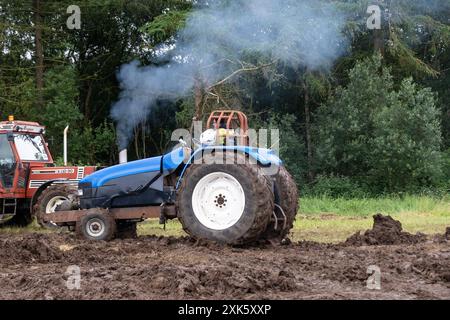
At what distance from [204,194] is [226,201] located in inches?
13.2

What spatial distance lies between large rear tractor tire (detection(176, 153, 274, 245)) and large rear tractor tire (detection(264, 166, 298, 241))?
399mm

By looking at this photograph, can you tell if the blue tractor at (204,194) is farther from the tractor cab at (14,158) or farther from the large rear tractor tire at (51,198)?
the tractor cab at (14,158)

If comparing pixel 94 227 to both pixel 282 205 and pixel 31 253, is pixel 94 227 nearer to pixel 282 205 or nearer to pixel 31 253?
pixel 31 253

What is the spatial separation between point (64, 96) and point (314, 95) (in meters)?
8.28

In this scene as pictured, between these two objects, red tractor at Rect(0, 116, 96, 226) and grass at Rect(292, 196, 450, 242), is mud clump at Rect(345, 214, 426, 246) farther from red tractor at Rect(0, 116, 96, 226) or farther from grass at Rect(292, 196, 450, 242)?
red tractor at Rect(0, 116, 96, 226)

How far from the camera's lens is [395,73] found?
82.1 ft

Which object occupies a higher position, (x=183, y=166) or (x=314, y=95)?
(x=314, y=95)

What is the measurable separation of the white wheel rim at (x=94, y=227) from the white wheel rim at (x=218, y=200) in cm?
184

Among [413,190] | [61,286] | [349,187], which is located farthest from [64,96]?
[61,286]

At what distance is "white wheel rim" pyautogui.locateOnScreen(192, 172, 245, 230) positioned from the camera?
9.80 metres

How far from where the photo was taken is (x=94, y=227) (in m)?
11.1

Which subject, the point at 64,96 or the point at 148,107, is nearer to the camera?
the point at 148,107

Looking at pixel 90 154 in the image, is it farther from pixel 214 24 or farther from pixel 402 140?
pixel 402 140

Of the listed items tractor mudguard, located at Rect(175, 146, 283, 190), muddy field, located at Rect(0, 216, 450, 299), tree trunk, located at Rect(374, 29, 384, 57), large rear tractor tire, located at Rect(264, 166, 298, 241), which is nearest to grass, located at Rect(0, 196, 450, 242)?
large rear tractor tire, located at Rect(264, 166, 298, 241)
